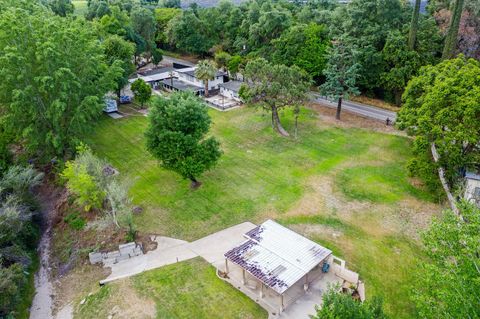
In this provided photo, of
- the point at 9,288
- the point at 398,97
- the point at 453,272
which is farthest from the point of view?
the point at 398,97

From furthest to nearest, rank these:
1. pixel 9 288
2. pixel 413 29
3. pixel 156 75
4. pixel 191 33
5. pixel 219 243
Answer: pixel 191 33, pixel 156 75, pixel 413 29, pixel 219 243, pixel 9 288

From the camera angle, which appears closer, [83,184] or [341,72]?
[83,184]

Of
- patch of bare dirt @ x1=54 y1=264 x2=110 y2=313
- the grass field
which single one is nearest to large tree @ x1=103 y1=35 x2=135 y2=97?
the grass field

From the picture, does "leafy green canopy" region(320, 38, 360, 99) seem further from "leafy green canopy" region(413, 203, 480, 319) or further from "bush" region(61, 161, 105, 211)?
"leafy green canopy" region(413, 203, 480, 319)

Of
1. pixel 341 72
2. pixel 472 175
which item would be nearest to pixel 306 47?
pixel 341 72

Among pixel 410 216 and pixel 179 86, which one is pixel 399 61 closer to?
pixel 410 216

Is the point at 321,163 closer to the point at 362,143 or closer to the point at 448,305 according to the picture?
the point at 362,143

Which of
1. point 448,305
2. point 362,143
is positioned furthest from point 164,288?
point 362,143

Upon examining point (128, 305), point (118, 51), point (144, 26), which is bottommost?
point (128, 305)
